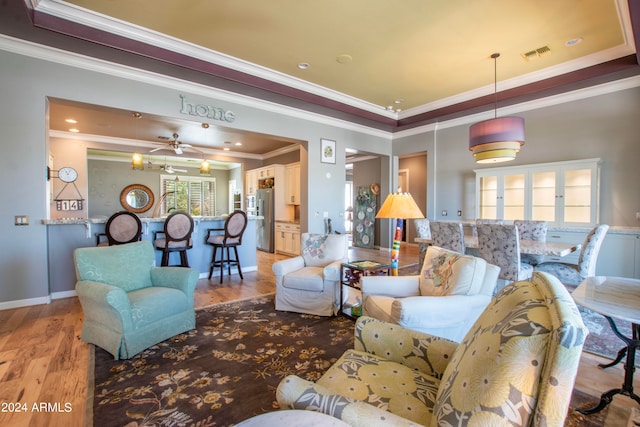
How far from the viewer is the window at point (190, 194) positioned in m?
10.2

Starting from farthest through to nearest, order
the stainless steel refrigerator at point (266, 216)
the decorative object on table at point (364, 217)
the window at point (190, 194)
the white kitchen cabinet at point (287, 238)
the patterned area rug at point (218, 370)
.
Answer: the window at point (190, 194) → the decorative object on table at point (364, 217) → the stainless steel refrigerator at point (266, 216) → the white kitchen cabinet at point (287, 238) → the patterned area rug at point (218, 370)

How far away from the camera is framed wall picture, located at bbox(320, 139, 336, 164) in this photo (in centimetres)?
588

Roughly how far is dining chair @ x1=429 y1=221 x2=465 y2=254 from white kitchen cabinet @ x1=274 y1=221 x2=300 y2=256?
3594 millimetres

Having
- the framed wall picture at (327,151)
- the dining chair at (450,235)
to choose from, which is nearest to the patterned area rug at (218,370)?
the dining chair at (450,235)

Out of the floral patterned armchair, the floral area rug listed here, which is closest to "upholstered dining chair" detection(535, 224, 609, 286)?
the floral area rug

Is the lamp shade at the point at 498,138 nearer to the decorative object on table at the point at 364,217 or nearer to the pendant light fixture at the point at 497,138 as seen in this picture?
the pendant light fixture at the point at 497,138

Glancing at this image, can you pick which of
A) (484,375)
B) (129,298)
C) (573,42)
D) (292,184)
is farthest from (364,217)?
(484,375)

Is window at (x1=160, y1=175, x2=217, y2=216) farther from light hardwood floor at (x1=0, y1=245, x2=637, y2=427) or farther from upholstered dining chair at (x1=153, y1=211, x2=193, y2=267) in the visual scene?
light hardwood floor at (x1=0, y1=245, x2=637, y2=427)

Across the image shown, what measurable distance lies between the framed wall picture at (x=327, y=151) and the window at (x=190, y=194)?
258 inches

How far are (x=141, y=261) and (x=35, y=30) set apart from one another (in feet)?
8.62

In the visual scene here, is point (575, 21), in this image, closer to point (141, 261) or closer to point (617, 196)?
point (617, 196)

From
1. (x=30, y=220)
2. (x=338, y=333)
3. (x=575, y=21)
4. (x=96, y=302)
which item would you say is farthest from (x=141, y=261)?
(x=575, y=21)

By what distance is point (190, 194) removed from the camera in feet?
35.5

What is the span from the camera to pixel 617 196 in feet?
14.4
